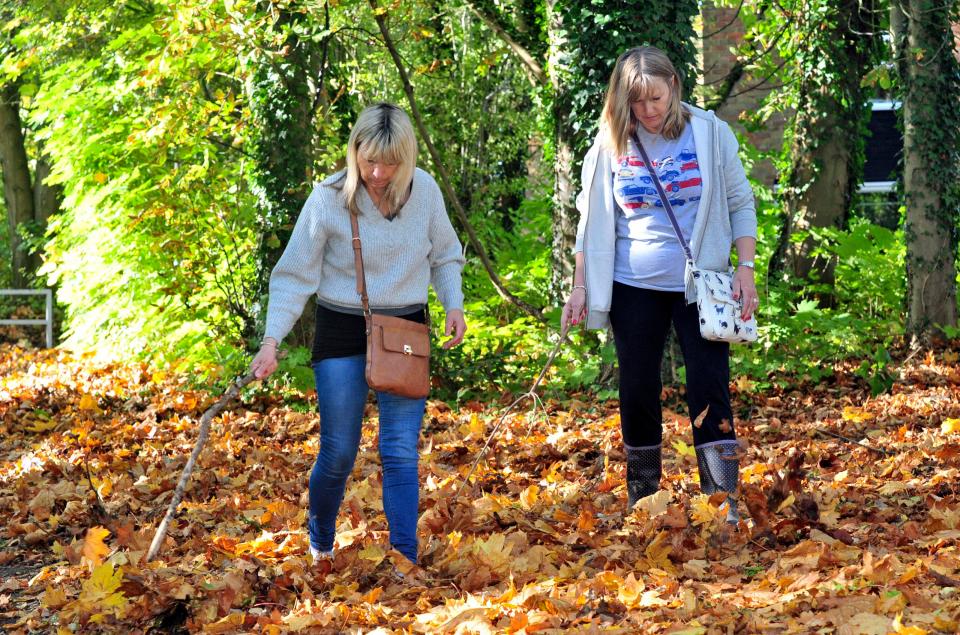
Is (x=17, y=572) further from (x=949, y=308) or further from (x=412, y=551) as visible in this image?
(x=949, y=308)

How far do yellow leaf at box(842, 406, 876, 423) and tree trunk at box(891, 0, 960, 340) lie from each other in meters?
2.76

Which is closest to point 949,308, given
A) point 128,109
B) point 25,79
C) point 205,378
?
point 205,378

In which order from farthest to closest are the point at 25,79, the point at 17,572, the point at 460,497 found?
1. the point at 25,79
2. the point at 460,497
3. the point at 17,572

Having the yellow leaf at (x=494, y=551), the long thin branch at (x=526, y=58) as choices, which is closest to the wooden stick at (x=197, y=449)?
the yellow leaf at (x=494, y=551)

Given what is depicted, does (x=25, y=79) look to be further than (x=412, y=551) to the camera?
Yes

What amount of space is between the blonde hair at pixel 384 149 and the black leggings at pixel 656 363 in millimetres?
1066

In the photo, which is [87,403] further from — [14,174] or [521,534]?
[14,174]

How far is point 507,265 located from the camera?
46.3 ft

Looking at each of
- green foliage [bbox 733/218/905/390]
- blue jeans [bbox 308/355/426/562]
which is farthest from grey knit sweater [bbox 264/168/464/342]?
green foliage [bbox 733/218/905/390]

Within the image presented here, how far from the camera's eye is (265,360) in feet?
13.4

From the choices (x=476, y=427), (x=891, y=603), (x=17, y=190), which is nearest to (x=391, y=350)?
(x=891, y=603)

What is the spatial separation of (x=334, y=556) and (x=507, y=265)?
979 centimetres

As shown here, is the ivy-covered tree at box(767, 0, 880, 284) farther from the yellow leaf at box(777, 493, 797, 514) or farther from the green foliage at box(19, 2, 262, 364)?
the yellow leaf at box(777, 493, 797, 514)

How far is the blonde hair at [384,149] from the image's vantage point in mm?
4090
